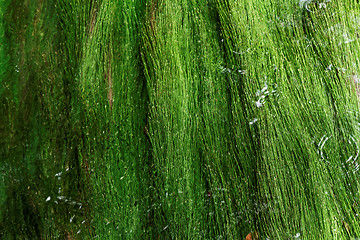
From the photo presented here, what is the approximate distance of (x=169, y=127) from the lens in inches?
29.0

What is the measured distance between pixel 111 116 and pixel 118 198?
227mm

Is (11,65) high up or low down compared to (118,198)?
up

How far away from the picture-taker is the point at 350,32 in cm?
78

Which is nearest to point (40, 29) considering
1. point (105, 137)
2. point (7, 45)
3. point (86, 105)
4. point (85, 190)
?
point (7, 45)

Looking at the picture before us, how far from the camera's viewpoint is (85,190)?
2.39 ft

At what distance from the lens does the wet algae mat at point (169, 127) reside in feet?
2.38

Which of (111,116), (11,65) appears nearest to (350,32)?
(111,116)

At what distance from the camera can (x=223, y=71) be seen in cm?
77

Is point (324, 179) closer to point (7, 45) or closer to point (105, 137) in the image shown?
point (105, 137)

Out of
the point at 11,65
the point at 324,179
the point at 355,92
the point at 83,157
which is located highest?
the point at 11,65

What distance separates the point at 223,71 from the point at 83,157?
0.47m

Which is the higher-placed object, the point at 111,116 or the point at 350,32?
the point at 350,32

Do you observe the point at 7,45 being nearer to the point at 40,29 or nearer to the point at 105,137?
the point at 40,29

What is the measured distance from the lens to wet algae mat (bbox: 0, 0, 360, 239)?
73 cm
